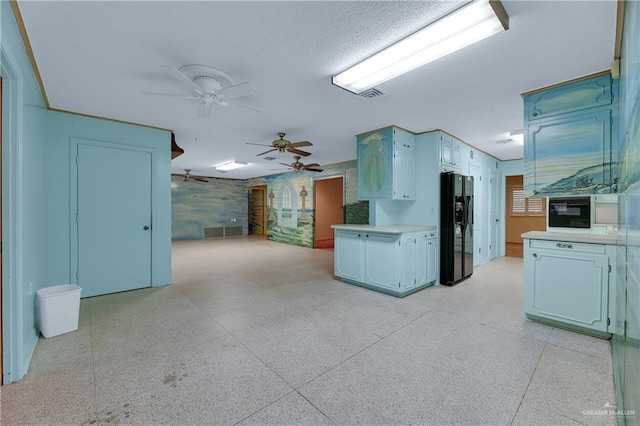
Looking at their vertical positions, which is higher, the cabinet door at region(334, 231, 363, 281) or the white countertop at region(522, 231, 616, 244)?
the white countertop at region(522, 231, 616, 244)

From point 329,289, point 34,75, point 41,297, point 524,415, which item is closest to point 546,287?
point 524,415

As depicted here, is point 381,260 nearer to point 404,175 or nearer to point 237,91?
point 404,175

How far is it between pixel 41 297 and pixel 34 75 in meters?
2.10

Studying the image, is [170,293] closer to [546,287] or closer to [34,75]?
[34,75]

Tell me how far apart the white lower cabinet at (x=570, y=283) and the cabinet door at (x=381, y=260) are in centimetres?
147

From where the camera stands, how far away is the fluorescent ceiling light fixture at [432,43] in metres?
1.78

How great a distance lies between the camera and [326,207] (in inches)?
363

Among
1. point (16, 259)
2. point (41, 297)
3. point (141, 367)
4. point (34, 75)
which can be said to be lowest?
point (141, 367)

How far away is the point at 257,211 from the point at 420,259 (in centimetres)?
874

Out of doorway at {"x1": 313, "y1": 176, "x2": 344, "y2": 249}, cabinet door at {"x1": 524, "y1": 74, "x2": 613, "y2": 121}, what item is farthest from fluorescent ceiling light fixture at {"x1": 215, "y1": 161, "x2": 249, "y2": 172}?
cabinet door at {"x1": 524, "y1": 74, "x2": 613, "y2": 121}

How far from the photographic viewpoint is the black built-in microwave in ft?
10.5

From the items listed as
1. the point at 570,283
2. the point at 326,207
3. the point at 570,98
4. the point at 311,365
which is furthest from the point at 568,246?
the point at 326,207

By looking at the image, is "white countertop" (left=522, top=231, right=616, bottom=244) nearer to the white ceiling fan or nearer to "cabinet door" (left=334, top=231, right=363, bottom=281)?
"cabinet door" (left=334, top=231, right=363, bottom=281)

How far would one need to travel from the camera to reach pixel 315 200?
8664 mm
